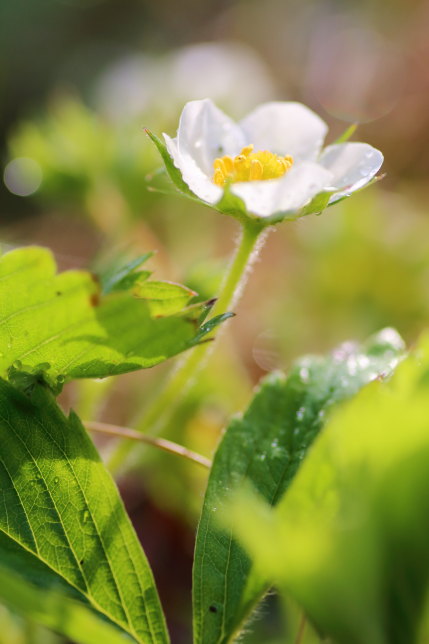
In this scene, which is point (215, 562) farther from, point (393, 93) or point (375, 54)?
point (375, 54)

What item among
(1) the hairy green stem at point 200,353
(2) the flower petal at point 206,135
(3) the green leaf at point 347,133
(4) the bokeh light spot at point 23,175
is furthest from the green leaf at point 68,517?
(4) the bokeh light spot at point 23,175

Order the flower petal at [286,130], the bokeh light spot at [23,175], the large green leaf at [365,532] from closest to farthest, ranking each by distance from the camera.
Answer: the large green leaf at [365,532] → the flower petal at [286,130] → the bokeh light spot at [23,175]

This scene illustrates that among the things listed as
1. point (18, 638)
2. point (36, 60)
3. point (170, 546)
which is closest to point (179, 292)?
point (18, 638)

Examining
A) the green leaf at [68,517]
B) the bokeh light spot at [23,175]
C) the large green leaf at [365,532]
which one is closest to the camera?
the large green leaf at [365,532]

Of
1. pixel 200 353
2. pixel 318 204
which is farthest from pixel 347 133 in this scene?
pixel 200 353

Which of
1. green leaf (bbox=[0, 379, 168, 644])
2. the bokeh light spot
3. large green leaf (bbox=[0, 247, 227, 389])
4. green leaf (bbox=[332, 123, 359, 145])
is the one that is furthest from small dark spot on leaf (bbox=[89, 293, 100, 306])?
the bokeh light spot

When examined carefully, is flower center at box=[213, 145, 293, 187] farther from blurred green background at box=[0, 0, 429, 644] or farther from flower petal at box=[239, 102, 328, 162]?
blurred green background at box=[0, 0, 429, 644]

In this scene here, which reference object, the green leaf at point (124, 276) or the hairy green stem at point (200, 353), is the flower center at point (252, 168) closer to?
the hairy green stem at point (200, 353)
